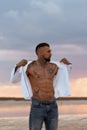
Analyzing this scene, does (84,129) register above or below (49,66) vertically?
below

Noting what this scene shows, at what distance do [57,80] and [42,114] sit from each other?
79 centimetres

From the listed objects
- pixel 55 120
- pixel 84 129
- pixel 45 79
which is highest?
pixel 45 79

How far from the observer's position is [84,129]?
16125 mm

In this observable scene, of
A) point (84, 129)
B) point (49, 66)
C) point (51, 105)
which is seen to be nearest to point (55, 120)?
point (51, 105)

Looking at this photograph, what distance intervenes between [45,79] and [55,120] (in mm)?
672

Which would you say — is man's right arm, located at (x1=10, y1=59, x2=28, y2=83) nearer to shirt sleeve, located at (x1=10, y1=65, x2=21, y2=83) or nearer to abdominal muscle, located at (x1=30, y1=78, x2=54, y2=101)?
shirt sleeve, located at (x1=10, y1=65, x2=21, y2=83)

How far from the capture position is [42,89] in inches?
376

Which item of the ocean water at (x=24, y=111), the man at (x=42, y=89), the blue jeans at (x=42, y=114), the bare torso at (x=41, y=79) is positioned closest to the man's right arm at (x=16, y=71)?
the man at (x=42, y=89)

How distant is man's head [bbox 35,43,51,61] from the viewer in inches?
376

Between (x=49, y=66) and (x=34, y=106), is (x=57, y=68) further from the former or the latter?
(x=34, y=106)

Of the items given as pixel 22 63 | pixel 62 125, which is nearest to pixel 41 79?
pixel 22 63

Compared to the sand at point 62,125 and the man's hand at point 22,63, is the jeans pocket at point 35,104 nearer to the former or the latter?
the man's hand at point 22,63

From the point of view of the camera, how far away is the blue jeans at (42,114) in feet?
30.9

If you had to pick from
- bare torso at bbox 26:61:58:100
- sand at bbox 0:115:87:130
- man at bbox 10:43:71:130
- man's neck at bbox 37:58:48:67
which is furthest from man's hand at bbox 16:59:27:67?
sand at bbox 0:115:87:130
